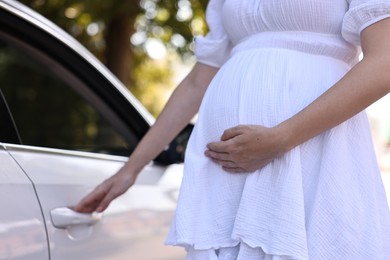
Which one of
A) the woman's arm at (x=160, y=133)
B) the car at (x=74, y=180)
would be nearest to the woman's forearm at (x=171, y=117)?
the woman's arm at (x=160, y=133)

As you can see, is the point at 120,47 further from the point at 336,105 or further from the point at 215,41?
the point at 336,105

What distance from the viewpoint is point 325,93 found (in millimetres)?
1845

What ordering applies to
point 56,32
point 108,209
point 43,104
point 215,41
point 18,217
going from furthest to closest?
point 43,104
point 56,32
point 108,209
point 215,41
point 18,217

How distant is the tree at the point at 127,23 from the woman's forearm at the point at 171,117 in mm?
3784

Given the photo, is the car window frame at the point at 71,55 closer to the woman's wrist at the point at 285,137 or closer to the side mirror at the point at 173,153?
the side mirror at the point at 173,153

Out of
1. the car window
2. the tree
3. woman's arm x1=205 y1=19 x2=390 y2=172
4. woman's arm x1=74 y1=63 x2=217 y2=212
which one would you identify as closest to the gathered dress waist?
woman's arm x1=205 y1=19 x2=390 y2=172

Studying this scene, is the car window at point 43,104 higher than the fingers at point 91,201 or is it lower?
lower

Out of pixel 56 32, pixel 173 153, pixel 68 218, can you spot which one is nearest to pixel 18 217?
pixel 68 218

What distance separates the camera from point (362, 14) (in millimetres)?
1863

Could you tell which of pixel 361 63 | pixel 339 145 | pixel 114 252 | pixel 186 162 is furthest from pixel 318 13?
pixel 114 252

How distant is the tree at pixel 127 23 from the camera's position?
257 inches

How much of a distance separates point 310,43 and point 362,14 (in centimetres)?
15

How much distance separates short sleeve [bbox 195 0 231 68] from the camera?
232 centimetres

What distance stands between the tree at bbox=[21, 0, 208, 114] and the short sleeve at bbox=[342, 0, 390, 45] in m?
4.39
